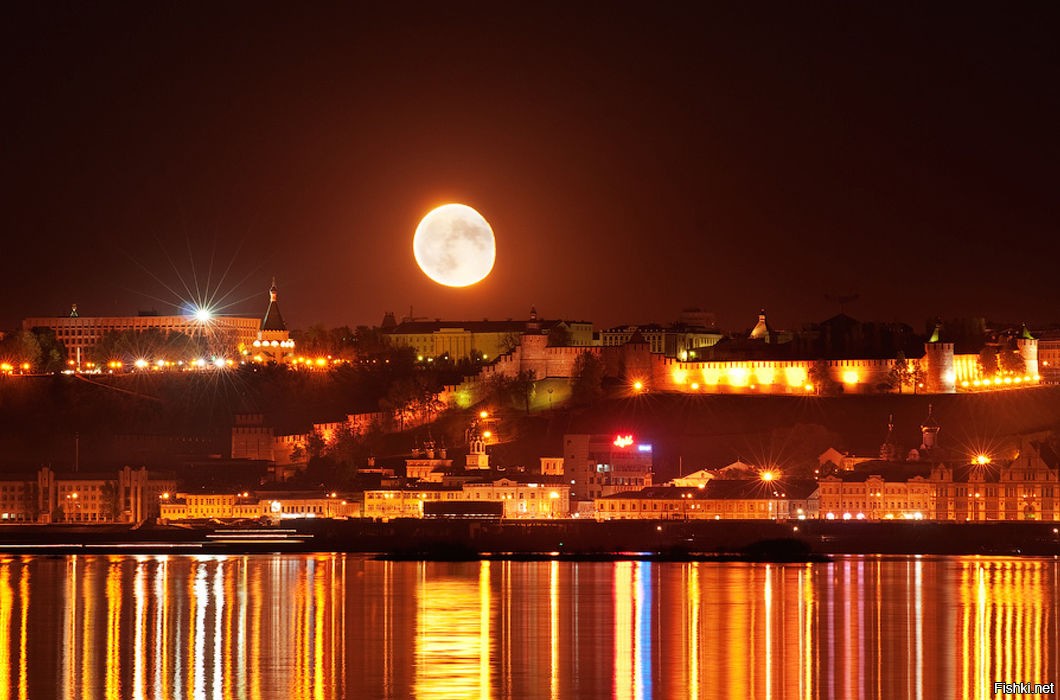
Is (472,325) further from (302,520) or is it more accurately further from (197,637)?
(197,637)

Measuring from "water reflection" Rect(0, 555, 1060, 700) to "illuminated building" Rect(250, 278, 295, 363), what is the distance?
50.8m

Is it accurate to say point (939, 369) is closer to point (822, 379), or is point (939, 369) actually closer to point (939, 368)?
point (939, 368)

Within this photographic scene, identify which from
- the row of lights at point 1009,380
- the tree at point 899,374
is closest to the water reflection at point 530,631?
the row of lights at point 1009,380

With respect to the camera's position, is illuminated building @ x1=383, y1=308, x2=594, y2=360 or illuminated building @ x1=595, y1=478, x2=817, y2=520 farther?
illuminated building @ x1=383, y1=308, x2=594, y2=360

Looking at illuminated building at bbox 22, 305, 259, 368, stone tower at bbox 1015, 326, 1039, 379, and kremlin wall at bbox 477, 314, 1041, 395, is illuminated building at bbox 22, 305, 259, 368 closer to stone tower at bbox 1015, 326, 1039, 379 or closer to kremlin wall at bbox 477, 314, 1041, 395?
kremlin wall at bbox 477, 314, 1041, 395

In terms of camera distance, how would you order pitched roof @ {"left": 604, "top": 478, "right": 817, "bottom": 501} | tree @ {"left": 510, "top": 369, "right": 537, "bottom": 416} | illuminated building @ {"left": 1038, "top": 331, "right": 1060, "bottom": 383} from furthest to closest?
illuminated building @ {"left": 1038, "top": 331, "right": 1060, "bottom": 383} < tree @ {"left": 510, "top": 369, "right": 537, "bottom": 416} < pitched roof @ {"left": 604, "top": 478, "right": 817, "bottom": 501}

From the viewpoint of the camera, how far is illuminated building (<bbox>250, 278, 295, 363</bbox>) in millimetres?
116000

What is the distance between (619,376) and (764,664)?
62.0 metres

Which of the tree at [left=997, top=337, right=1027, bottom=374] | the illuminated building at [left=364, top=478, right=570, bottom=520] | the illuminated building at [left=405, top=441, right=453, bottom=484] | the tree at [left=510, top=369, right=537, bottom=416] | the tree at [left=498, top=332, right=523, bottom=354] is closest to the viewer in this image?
the illuminated building at [left=364, top=478, right=570, bottom=520]

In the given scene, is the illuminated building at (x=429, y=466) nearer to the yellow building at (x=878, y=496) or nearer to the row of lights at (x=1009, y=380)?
the yellow building at (x=878, y=496)

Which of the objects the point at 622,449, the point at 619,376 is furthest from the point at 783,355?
the point at 622,449

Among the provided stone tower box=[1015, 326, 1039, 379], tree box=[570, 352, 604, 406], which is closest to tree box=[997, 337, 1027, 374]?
stone tower box=[1015, 326, 1039, 379]

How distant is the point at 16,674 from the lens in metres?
38.9

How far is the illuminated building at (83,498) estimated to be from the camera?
88.4 meters
